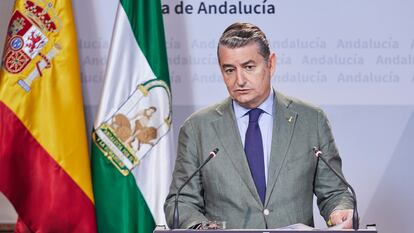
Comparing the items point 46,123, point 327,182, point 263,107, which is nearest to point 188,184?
point 263,107

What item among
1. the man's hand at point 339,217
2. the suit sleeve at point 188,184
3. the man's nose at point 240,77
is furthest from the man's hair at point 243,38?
the man's hand at point 339,217

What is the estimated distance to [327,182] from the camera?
3.64m

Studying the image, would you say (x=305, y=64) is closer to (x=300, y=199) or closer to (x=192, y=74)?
(x=192, y=74)

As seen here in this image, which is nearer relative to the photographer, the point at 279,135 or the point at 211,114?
the point at 279,135

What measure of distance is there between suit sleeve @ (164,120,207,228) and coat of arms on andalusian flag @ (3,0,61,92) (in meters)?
1.76

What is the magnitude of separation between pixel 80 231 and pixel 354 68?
1976mm

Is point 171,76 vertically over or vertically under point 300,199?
over

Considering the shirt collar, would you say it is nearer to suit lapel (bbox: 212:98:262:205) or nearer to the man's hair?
suit lapel (bbox: 212:98:262:205)

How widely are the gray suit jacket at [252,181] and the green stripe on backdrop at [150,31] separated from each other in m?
1.56

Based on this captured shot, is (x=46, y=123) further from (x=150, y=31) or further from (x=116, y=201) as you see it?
(x=150, y=31)

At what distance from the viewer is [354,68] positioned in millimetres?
5395

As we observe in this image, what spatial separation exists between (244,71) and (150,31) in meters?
1.74

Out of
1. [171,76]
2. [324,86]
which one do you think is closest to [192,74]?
[171,76]

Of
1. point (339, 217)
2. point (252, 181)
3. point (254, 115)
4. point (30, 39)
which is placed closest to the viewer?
point (339, 217)
